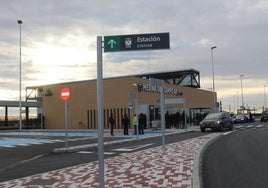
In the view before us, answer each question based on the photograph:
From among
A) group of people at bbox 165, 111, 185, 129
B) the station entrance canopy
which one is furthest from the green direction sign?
the station entrance canopy

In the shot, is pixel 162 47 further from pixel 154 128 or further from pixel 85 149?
pixel 154 128

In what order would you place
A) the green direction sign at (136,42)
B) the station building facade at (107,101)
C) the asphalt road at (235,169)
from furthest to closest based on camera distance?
the station building facade at (107,101)
the asphalt road at (235,169)
the green direction sign at (136,42)

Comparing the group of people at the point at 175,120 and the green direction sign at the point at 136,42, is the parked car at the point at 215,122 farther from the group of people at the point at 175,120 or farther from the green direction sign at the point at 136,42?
the green direction sign at the point at 136,42

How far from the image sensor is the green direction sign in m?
6.71

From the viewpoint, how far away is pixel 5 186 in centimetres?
926

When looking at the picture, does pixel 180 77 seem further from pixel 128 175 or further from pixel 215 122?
pixel 128 175

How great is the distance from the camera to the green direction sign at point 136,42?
6.71 meters

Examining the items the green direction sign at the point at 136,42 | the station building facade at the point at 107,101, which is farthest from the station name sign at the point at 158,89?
the green direction sign at the point at 136,42

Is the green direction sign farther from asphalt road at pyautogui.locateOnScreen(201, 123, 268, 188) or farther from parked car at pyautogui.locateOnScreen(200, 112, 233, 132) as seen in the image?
parked car at pyautogui.locateOnScreen(200, 112, 233, 132)

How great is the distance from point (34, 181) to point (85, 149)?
9224 mm

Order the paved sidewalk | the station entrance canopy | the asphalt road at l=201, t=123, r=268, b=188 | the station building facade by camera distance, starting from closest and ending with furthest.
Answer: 1. the paved sidewalk
2. the asphalt road at l=201, t=123, r=268, b=188
3. the station building facade
4. the station entrance canopy

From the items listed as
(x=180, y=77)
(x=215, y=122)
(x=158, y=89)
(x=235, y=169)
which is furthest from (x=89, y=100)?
(x=235, y=169)

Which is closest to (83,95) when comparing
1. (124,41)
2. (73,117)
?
(73,117)

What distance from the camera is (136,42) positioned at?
6.73m
